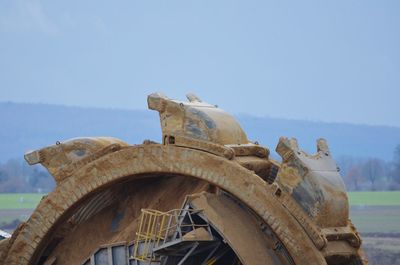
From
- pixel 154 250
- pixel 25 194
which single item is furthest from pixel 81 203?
pixel 25 194

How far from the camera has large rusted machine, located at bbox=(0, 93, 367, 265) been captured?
69.6ft

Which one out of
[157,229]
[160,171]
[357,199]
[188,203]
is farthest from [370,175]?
[188,203]

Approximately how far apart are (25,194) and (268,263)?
74347mm

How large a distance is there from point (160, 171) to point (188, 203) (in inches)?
36.0

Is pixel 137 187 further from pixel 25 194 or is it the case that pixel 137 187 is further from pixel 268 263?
pixel 25 194

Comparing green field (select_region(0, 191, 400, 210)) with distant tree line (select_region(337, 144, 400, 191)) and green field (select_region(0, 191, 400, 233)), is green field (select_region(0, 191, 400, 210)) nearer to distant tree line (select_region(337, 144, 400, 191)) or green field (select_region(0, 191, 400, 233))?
green field (select_region(0, 191, 400, 233))

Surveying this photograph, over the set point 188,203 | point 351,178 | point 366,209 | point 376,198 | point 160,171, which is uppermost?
point 160,171

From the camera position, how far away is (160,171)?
22.1m

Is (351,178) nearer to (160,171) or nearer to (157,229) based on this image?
(160,171)

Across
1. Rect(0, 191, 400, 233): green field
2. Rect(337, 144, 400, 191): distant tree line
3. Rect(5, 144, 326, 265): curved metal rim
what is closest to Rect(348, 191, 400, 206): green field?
Rect(0, 191, 400, 233): green field

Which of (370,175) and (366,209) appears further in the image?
(370,175)

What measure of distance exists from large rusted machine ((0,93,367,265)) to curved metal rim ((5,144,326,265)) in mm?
15

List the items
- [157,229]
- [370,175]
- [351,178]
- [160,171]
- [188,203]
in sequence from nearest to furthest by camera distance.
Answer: [188,203], [157,229], [160,171], [351,178], [370,175]

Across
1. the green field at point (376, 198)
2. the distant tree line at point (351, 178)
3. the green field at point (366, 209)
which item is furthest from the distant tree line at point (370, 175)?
the green field at point (366, 209)
